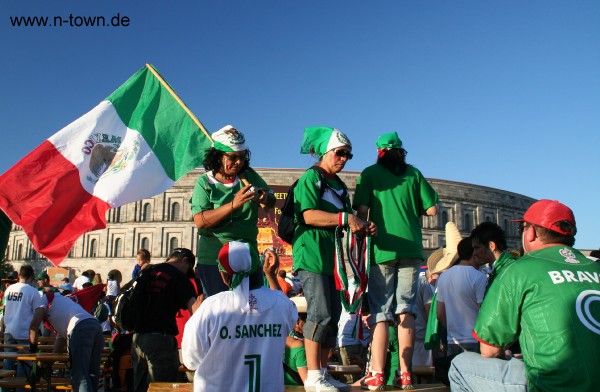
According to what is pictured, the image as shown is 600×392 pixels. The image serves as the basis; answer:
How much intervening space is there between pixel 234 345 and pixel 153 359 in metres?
2.05

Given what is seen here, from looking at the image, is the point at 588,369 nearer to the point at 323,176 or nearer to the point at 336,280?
the point at 336,280

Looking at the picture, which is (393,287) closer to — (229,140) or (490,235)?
(490,235)

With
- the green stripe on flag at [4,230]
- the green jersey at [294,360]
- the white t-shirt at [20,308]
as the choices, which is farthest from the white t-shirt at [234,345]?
the white t-shirt at [20,308]

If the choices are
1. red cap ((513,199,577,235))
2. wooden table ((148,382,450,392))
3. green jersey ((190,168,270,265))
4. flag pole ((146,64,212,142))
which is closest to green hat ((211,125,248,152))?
green jersey ((190,168,270,265))

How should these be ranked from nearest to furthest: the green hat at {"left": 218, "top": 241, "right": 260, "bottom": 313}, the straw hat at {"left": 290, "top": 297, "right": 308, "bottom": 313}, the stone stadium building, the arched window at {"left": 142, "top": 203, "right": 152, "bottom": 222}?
the green hat at {"left": 218, "top": 241, "right": 260, "bottom": 313} < the straw hat at {"left": 290, "top": 297, "right": 308, "bottom": 313} < the stone stadium building < the arched window at {"left": 142, "top": 203, "right": 152, "bottom": 222}

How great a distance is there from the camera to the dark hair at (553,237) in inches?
125

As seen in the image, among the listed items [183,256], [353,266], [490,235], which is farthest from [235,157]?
[490,235]

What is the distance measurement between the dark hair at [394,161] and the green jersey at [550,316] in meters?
1.81

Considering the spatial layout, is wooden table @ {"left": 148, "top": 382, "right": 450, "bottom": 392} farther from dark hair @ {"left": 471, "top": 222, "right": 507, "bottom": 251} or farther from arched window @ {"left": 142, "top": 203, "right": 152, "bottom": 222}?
arched window @ {"left": 142, "top": 203, "right": 152, "bottom": 222}

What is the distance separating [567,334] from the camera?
279 cm

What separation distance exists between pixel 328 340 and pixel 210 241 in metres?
1.23

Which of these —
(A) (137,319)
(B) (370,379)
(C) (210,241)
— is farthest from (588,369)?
(A) (137,319)

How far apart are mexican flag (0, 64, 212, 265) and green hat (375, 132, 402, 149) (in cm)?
226

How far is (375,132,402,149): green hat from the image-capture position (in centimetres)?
475
